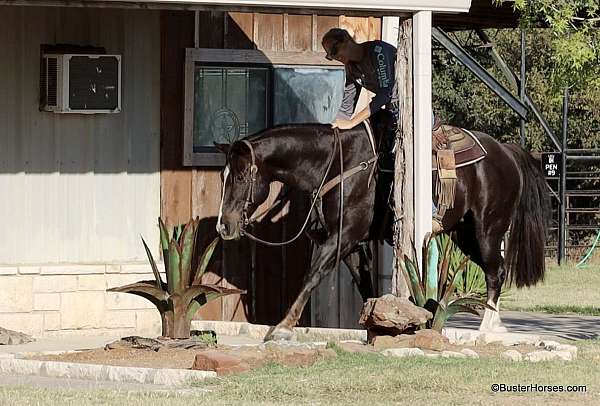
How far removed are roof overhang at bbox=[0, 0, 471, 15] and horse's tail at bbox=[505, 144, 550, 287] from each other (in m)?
2.80

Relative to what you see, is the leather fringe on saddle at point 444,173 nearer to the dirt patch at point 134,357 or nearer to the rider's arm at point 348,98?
the rider's arm at point 348,98

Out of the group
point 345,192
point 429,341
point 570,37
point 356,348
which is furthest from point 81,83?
point 570,37

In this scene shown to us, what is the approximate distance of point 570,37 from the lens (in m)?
12.1

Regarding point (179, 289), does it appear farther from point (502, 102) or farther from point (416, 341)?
point (502, 102)

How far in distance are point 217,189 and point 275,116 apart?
954 mm

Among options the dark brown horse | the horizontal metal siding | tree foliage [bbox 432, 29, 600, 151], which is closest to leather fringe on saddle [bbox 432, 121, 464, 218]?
the dark brown horse

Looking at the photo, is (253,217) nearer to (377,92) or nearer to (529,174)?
(377,92)

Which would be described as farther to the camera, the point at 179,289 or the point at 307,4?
the point at 179,289

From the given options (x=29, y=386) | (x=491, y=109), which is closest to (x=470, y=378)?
(x=29, y=386)

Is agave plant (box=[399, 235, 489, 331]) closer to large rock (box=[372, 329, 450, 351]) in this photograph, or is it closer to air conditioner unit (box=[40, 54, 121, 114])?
large rock (box=[372, 329, 450, 351])

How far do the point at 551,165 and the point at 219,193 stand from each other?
13.6 m

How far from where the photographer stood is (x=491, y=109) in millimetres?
→ 31484

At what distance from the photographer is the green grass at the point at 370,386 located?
8938 mm

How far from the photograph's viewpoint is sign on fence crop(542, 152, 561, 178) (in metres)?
26.2
